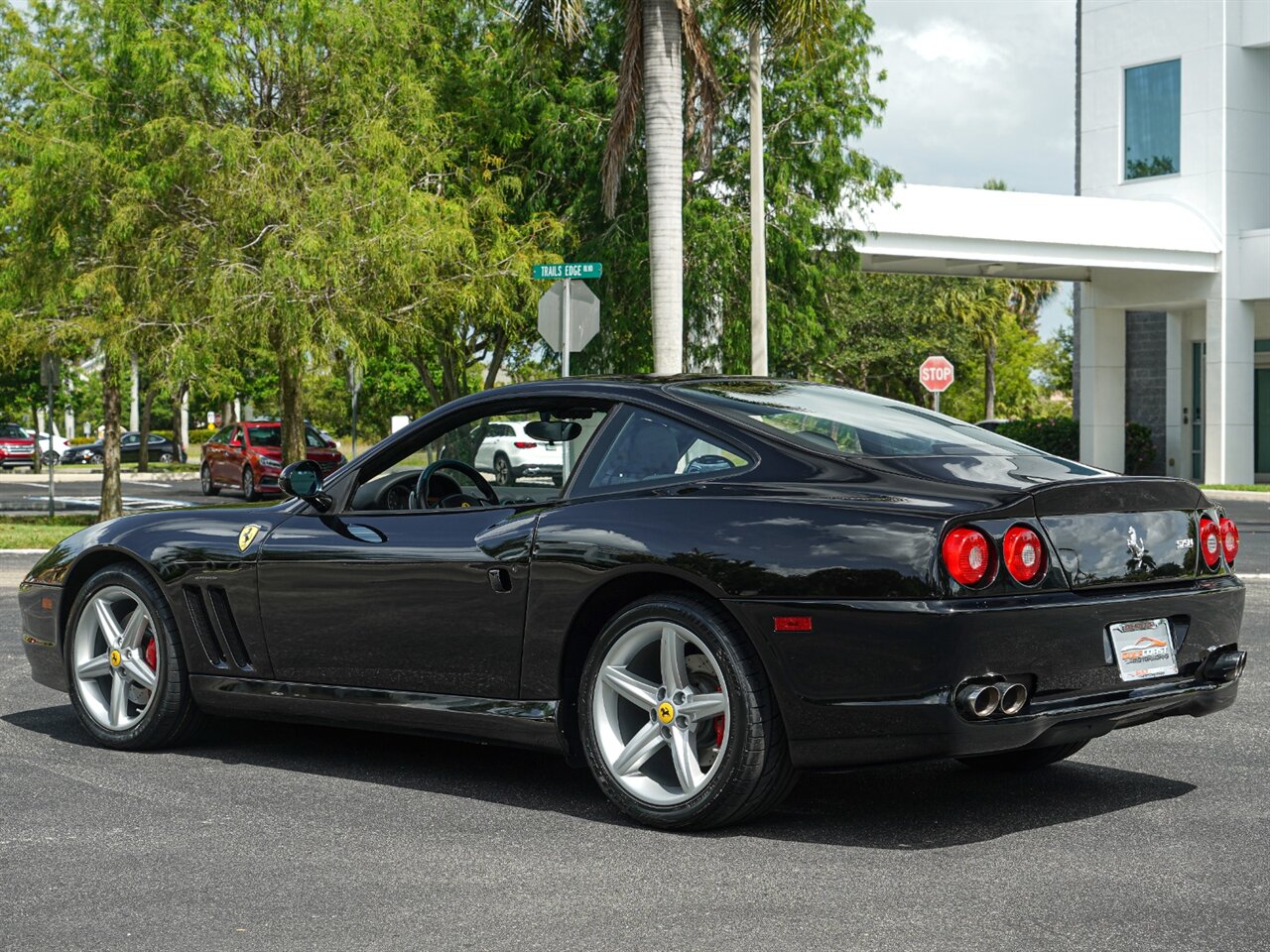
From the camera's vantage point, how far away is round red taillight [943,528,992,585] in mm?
4781

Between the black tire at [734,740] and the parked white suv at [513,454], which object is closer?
the black tire at [734,740]

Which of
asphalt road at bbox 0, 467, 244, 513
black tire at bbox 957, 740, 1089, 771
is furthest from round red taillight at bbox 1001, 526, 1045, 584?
asphalt road at bbox 0, 467, 244, 513

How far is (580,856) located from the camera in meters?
5.00

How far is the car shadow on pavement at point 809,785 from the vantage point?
5352 mm

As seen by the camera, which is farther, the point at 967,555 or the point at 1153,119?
the point at 1153,119

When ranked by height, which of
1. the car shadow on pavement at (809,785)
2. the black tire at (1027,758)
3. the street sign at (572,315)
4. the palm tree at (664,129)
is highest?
the palm tree at (664,129)

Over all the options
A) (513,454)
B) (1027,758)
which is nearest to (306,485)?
(513,454)

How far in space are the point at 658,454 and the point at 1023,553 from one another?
1291 millimetres

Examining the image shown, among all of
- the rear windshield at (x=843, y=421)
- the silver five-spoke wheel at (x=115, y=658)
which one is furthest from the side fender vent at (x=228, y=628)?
the rear windshield at (x=843, y=421)

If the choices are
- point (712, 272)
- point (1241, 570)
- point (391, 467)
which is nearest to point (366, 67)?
point (712, 272)

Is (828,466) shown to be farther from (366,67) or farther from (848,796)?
(366,67)

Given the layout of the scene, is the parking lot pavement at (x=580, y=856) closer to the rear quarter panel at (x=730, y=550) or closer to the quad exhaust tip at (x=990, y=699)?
the quad exhaust tip at (x=990, y=699)

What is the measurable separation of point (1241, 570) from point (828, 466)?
11.4 meters

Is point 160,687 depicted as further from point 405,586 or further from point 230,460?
point 230,460
